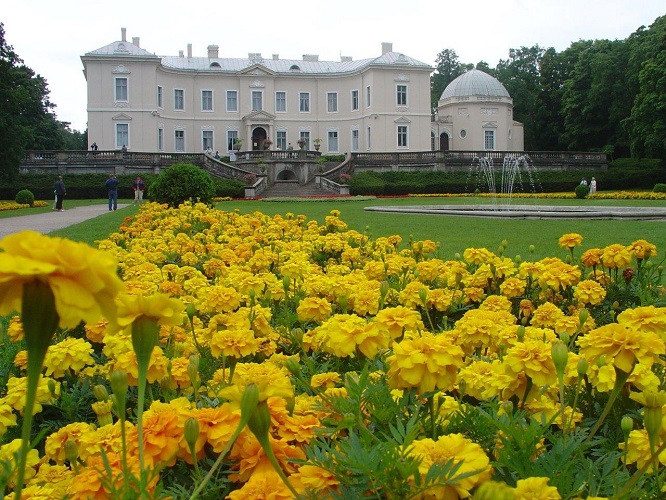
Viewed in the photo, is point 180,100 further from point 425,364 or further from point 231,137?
point 425,364

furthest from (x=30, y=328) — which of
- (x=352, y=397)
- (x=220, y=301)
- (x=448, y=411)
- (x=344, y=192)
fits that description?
(x=344, y=192)

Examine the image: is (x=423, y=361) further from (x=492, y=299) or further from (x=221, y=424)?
(x=492, y=299)

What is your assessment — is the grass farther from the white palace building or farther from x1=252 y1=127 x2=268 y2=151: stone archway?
x1=252 y1=127 x2=268 y2=151: stone archway

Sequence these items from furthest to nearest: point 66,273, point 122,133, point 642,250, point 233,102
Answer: point 233,102 < point 122,133 < point 642,250 < point 66,273

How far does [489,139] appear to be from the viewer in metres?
48.1

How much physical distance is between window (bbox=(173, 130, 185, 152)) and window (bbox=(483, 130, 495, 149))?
2033 centimetres

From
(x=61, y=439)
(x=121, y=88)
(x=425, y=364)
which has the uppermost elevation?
(x=121, y=88)

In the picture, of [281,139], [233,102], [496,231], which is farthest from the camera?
[281,139]

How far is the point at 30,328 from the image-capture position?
73 cm

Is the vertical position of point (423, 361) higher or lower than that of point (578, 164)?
lower

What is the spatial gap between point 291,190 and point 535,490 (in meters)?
31.1

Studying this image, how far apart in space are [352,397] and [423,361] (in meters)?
0.15

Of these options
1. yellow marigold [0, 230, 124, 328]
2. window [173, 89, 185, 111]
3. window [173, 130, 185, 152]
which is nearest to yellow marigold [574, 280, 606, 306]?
yellow marigold [0, 230, 124, 328]

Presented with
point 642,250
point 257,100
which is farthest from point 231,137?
point 642,250
